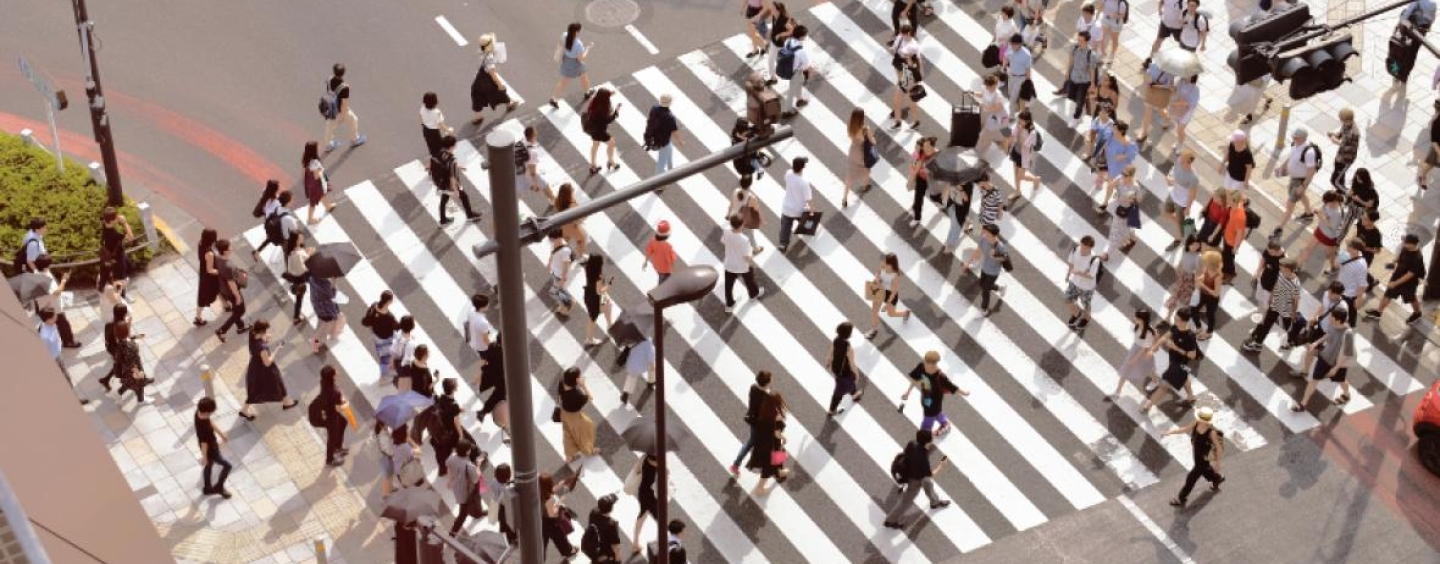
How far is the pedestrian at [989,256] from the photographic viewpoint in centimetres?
2489

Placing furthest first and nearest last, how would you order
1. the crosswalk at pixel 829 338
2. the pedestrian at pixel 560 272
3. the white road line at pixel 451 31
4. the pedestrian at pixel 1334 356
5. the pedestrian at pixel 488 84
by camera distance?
the white road line at pixel 451 31 → the pedestrian at pixel 488 84 → the pedestrian at pixel 560 272 → the pedestrian at pixel 1334 356 → the crosswalk at pixel 829 338

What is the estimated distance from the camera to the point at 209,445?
22.7 meters

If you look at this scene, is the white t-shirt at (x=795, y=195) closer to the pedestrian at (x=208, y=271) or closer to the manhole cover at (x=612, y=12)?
the manhole cover at (x=612, y=12)

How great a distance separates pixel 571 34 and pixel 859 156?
4.26 m

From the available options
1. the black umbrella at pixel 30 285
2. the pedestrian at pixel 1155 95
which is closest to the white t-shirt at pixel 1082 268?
the pedestrian at pixel 1155 95

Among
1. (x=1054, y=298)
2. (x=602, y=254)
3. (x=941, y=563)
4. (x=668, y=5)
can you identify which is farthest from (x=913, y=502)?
(x=668, y=5)

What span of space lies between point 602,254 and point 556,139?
2.49m

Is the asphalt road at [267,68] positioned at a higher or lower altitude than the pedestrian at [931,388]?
higher

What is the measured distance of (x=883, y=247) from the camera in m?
27.0

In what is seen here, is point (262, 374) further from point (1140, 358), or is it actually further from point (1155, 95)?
point (1155, 95)

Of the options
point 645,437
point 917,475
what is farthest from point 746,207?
point 645,437

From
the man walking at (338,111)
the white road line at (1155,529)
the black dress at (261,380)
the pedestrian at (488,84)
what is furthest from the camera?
the pedestrian at (488,84)

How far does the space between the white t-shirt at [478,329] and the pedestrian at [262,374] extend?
2.23m

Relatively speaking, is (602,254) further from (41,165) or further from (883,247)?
(41,165)
